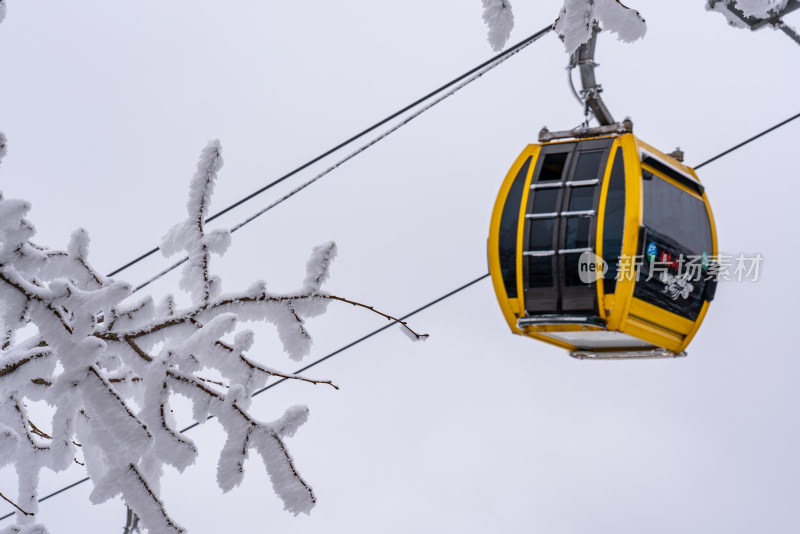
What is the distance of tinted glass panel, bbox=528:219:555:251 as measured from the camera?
7398 mm

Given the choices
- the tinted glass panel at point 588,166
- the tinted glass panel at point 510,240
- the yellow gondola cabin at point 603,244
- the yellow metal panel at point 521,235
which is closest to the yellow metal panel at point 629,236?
the yellow gondola cabin at point 603,244

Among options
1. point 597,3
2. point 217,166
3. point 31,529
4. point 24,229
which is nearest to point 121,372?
point 31,529

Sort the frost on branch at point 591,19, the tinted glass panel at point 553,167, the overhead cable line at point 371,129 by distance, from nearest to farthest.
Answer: the frost on branch at point 591,19, the overhead cable line at point 371,129, the tinted glass panel at point 553,167

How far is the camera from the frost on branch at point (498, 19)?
2.33 metres

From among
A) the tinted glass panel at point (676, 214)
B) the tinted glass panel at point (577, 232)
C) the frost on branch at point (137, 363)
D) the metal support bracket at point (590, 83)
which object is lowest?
the frost on branch at point (137, 363)

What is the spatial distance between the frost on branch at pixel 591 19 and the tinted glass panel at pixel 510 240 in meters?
5.21

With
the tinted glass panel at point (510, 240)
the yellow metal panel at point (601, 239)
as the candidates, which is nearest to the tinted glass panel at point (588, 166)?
the yellow metal panel at point (601, 239)

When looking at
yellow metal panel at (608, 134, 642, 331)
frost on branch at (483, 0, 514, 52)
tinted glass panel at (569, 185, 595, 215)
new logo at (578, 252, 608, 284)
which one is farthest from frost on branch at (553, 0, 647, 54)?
tinted glass panel at (569, 185, 595, 215)

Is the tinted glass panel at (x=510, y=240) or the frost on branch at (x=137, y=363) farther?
the tinted glass panel at (x=510, y=240)

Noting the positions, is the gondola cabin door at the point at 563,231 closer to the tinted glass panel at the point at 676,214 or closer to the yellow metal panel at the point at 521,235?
the yellow metal panel at the point at 521,235

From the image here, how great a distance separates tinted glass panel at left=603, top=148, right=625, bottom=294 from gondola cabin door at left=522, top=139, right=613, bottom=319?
0.10 meters

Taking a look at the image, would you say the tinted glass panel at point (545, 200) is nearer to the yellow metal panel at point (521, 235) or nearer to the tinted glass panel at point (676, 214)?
the yellow metal panel at point (521, 235)

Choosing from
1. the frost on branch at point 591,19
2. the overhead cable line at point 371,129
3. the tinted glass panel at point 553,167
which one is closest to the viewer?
the frost on branch at point 591,19

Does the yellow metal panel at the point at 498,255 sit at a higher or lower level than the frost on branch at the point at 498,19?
higher
